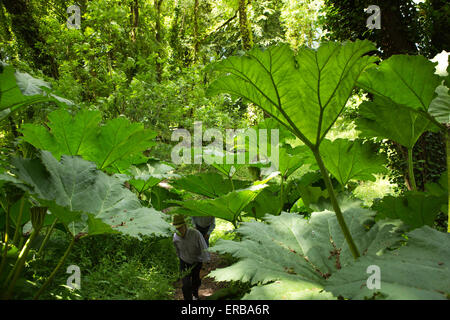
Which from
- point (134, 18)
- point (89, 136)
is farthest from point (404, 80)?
point (134, 18)

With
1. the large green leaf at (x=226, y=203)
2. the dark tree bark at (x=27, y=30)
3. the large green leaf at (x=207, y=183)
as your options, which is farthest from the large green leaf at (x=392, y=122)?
the dark tree bark at (x=27, y=30)

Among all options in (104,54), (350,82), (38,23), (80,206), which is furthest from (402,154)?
(38,23)

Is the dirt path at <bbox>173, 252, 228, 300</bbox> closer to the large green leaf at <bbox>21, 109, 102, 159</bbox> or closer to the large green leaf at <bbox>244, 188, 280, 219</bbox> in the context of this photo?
the large green leaf at <bbox>244, 188, 280, 219</bbox>

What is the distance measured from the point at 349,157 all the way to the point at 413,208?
15.1 inches

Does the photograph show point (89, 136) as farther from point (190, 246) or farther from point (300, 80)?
point (190, 246)

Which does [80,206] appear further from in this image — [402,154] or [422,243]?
[402,154]

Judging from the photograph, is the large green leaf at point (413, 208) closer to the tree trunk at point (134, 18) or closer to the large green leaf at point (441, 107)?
the large green leaf at point (441, 107)

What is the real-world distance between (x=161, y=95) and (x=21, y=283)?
5.83 m

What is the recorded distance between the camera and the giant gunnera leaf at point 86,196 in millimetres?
799

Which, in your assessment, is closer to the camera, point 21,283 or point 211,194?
point 21,283

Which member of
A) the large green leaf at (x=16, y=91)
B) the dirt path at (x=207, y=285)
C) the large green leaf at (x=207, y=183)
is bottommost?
the dirt path at (x=207, y=285)

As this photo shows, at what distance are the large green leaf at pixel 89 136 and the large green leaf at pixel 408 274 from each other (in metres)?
0.97

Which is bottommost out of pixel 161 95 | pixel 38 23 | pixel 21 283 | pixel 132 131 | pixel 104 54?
pixel 21 283
